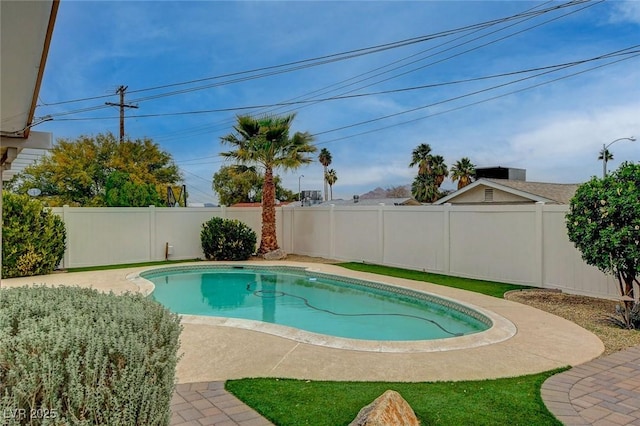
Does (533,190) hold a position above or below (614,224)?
above

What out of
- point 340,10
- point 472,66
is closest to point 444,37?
point 472,66

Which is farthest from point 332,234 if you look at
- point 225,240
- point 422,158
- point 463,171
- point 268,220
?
point 463,171

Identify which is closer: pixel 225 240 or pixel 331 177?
pixel 225 240

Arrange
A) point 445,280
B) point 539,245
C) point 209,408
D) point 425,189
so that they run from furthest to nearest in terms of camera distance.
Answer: point 425,189 < point 445,280 < point 539,245 < point 209,408

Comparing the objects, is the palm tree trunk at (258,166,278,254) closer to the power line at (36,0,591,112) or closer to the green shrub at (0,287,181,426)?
the power line at (36,0,591,112)

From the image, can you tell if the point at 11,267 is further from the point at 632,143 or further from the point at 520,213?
the point at 632,143

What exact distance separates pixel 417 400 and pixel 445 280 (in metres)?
7.49

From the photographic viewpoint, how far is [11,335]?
223 centimetres

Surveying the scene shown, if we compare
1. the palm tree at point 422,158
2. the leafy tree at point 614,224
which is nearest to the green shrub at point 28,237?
the leafy tree at point 614,224

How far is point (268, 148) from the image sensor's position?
15195mm

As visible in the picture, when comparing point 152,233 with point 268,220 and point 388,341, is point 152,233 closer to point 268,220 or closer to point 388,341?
point 268,220

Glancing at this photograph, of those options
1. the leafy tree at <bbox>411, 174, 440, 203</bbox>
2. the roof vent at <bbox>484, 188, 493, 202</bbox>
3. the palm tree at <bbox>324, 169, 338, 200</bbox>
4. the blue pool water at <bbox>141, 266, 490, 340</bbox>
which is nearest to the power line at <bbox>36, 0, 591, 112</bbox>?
the blue pool water at <bbox>141, 266, 490, 340</bbox>

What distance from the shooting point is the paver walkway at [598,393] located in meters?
3.66

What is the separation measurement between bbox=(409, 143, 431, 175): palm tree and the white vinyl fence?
2048 centimetres
